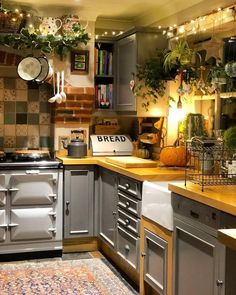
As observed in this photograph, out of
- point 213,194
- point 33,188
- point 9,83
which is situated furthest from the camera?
point 9,83

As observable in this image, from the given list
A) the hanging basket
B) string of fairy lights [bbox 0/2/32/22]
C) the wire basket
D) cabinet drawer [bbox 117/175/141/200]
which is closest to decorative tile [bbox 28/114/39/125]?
the hanging basket

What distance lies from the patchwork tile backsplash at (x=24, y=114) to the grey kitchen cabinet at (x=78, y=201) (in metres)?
0.72

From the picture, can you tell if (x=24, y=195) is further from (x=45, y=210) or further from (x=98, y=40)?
(x=98, y=40)

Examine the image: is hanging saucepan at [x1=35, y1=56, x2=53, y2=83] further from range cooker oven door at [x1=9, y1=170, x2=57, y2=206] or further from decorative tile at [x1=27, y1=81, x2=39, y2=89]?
range cooker oven door at [x1=9, y1=170, x2=57, y2=206]

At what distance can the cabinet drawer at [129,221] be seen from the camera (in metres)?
3.61

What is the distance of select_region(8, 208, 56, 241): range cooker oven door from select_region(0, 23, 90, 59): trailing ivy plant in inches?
61.0

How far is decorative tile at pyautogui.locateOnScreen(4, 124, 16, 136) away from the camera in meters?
5.02

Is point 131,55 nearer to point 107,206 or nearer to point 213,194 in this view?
point 107,206

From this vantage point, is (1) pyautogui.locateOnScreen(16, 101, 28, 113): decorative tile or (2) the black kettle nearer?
Answer: (2) the black kettle

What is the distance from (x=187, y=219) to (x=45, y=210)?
2.03 meters

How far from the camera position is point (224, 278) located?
7.57 feet

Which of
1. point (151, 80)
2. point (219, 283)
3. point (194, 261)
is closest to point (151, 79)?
point (151, 80)

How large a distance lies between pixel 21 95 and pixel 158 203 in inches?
97.5

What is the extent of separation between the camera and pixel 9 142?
198 inches
